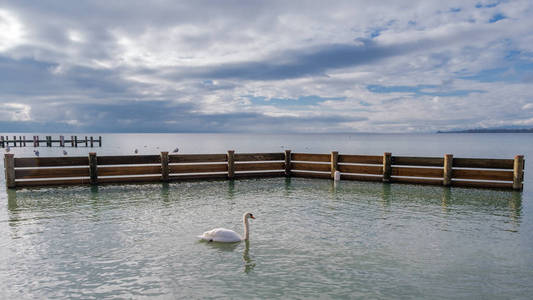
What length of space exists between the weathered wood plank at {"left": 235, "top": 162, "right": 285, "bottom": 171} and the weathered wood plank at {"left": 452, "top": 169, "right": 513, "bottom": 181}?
794 centimetres

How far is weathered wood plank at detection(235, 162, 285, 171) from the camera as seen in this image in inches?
671

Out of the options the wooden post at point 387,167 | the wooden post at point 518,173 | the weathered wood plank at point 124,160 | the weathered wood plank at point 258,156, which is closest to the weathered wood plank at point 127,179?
the weathered wood plank at point 124,160

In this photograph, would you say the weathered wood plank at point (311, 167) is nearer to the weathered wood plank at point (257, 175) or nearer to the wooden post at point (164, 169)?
the weathered wood plank at point (257, 175)

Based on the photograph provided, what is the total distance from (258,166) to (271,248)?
407 inches

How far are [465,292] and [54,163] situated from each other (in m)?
15.3

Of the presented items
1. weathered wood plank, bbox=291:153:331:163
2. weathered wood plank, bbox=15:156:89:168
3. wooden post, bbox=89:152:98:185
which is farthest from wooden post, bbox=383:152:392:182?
weathered wood plank, bbox=15:156:89:168

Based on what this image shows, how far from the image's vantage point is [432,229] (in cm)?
838

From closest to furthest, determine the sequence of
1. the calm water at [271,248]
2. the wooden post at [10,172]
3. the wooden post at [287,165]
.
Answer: the calm water at [271,248] < the wooden post at [10,172] < the wooden post at [287,165]

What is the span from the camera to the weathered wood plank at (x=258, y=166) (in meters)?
17.0

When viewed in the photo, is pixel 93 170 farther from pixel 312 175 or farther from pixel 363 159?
pixel 363 159

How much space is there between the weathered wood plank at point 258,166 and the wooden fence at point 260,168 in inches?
0.6

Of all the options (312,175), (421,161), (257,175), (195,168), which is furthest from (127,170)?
(421,161)

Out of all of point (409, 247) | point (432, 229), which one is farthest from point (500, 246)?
point (409, 247)

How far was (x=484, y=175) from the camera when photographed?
46.6 feet
